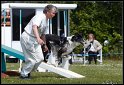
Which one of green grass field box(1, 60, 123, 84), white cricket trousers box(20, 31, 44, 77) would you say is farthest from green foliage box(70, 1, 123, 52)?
white cricket trousers box(20, 31, 44, 77)

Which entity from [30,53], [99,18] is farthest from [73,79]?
[99,18]

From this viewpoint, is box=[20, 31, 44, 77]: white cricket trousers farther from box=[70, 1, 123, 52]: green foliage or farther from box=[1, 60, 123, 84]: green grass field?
box=[70, 1, 123, 52]: green foliage

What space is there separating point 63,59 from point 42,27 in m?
2.67

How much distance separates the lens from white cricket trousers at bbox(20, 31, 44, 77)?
869cm

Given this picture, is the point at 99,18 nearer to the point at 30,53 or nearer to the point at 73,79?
the point at 73,79

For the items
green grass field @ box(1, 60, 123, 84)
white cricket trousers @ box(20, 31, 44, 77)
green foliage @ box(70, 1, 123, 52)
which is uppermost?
green foliage @ box(70, 1, 123, 52)

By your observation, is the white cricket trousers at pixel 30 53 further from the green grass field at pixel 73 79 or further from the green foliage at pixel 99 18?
the green foliage at pixel 99 18

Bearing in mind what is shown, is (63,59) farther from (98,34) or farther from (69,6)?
(98,34)

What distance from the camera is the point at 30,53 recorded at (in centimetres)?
871

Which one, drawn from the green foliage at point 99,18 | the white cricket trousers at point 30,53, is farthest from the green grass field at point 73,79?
the green foliage at point 99,18

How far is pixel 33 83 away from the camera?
7.72m

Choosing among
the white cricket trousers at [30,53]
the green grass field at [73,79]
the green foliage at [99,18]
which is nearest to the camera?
the green grass field at [73,79]

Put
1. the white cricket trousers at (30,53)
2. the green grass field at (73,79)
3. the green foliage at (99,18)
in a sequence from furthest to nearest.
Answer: the green foliage at (99,18), the white cricket trousers at (30,53), the green grass field at (73,79)

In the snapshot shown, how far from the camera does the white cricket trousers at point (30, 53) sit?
8.69m
